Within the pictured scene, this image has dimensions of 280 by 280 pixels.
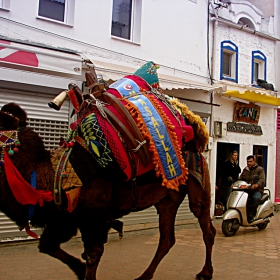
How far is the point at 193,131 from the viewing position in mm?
4324

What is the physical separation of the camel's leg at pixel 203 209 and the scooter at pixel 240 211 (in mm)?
3259

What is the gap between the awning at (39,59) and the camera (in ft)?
19.7

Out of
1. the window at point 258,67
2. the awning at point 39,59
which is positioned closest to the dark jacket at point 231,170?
the window at point 258,67

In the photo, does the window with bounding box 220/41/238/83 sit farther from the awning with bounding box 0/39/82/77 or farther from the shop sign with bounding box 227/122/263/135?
the awning with bounding box 0/39/82/77

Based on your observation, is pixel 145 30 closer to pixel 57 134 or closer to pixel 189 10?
pixel 189 10

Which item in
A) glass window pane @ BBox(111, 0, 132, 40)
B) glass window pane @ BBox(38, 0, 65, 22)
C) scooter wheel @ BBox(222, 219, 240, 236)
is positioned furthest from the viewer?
glass window pane @ BBox(111, 0, 132, 40)

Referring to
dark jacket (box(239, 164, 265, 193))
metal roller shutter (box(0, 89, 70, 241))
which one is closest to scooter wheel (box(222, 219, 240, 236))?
dark jacket (box(239, 164, 265, 193))

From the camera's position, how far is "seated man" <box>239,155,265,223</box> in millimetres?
8430

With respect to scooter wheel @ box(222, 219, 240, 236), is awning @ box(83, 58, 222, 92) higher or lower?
higher

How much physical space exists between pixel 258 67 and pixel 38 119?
795cm

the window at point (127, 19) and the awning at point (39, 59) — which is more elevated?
the window at point (127, 19)

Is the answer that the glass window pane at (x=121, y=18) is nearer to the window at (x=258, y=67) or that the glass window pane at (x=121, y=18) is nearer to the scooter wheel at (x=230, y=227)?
the scooter wheel at (x=230, y=227)

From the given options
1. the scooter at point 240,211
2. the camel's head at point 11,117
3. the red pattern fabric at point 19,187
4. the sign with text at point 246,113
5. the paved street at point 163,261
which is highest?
the sign with text at point 246,113

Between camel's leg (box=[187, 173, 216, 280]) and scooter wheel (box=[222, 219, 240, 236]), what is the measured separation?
10.6 ft
